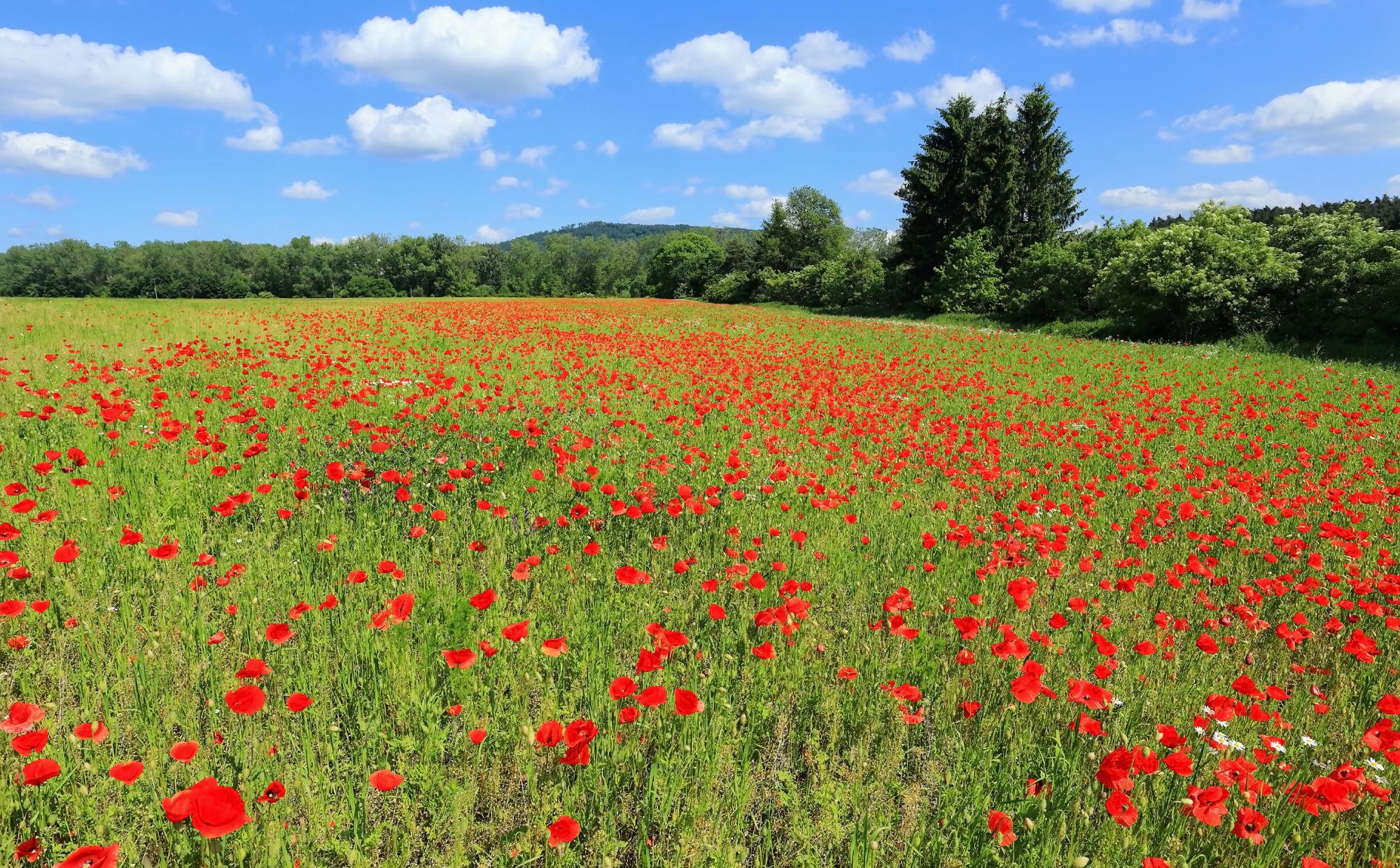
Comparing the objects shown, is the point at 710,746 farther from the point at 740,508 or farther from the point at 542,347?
the point at 542,347

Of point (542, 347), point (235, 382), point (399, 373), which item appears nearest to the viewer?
point (235, 382)

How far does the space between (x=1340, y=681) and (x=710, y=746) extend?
132 inches

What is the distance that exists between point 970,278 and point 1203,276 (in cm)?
1340

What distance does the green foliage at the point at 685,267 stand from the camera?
255 ft

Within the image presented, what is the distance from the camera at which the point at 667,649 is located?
2.71 meters

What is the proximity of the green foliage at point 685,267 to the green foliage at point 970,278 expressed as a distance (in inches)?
1617

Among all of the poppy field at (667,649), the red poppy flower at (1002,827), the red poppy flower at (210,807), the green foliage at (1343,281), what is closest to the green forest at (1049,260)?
the green foliage at (1343,281)

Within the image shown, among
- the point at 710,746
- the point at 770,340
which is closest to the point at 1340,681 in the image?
the point at 710,746

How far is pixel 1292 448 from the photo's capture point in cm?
830

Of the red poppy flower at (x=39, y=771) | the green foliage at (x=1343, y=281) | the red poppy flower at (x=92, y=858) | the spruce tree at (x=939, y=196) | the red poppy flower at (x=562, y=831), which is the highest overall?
the spruce tree at (x=939, y=196)

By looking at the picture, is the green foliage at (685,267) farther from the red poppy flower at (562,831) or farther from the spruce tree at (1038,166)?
the red poppy flower at (562,831)

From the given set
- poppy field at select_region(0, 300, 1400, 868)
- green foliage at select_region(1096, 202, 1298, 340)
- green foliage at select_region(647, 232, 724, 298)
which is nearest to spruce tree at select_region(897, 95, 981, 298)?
green foliage at select_region(1096, 202, 1298, 340)

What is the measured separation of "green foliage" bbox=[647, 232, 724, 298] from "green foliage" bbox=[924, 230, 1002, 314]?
41083 mm

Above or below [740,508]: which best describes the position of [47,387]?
above
